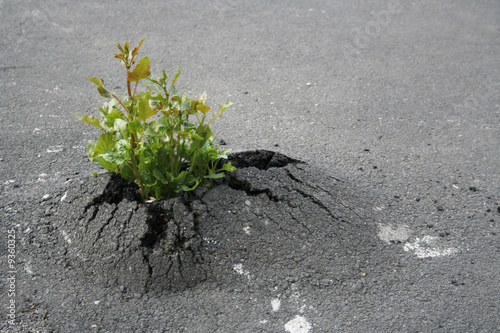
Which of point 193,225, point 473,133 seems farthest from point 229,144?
point 473,133

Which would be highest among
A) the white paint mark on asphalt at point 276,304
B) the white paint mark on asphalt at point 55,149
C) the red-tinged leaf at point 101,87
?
the red-tinged leaf at point 101,87

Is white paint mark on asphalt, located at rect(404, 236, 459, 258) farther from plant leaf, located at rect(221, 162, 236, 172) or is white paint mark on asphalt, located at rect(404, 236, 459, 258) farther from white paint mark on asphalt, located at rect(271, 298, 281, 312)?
plant leaf, located at rect(221, 162, 236, 172)

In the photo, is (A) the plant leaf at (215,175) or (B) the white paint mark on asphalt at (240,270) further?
(A) the plant leaf at (215,175)

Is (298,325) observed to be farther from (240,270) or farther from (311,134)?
(311,134)

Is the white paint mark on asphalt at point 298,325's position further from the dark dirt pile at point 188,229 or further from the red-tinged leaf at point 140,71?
the red-tinged leaf at point 140,71

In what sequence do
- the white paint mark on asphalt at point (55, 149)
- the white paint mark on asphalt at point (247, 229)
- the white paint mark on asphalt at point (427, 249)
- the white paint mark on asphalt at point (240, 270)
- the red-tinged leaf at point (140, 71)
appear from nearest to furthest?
the red-tinged leaf at point (140, 71) → the white paint mark on asphalt at point (240, 270) → the white paint mark on asphalt at point (247, 229) → the white paint mark on asphalt at point (427, 249) → the white paint mark on asphalt at point (55, 149)

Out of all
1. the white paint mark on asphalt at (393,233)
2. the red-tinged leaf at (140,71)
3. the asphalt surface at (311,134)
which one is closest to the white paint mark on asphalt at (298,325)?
the asphalt surface at (311,134)

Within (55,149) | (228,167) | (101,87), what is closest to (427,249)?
(228,167)
